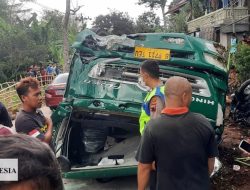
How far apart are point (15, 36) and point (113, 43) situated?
80.9ft

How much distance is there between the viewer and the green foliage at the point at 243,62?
1121cm

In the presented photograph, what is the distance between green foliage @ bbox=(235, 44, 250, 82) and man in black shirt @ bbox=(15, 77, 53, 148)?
8589mm

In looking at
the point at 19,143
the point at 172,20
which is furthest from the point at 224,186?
the point at 172,20

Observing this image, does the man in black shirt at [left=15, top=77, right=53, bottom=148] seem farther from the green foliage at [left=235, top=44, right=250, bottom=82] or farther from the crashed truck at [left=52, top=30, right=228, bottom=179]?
A: the green foliage at [left=235, top=44, right=250, bottom=82]

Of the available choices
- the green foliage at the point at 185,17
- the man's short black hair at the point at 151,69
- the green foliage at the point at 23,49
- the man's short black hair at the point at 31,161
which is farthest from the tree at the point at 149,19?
the man's short black hair at the point at 31,161

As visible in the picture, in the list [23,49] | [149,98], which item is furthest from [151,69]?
[23,49]

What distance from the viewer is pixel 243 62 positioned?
1138 centimetres

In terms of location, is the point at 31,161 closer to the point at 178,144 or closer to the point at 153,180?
the point at 178,144

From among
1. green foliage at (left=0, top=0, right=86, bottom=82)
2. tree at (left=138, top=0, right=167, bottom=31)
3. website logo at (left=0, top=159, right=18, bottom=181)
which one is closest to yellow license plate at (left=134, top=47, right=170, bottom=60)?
website logo at (left=0, top=159, right=18, bottom=181)

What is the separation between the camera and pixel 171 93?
3027 millimetres

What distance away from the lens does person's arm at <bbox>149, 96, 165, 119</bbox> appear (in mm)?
3535

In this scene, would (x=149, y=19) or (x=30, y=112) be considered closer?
(x=30, y=112)

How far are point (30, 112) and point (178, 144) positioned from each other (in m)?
1.46

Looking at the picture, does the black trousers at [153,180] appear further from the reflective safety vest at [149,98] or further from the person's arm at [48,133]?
the person's arm at [48,133]
